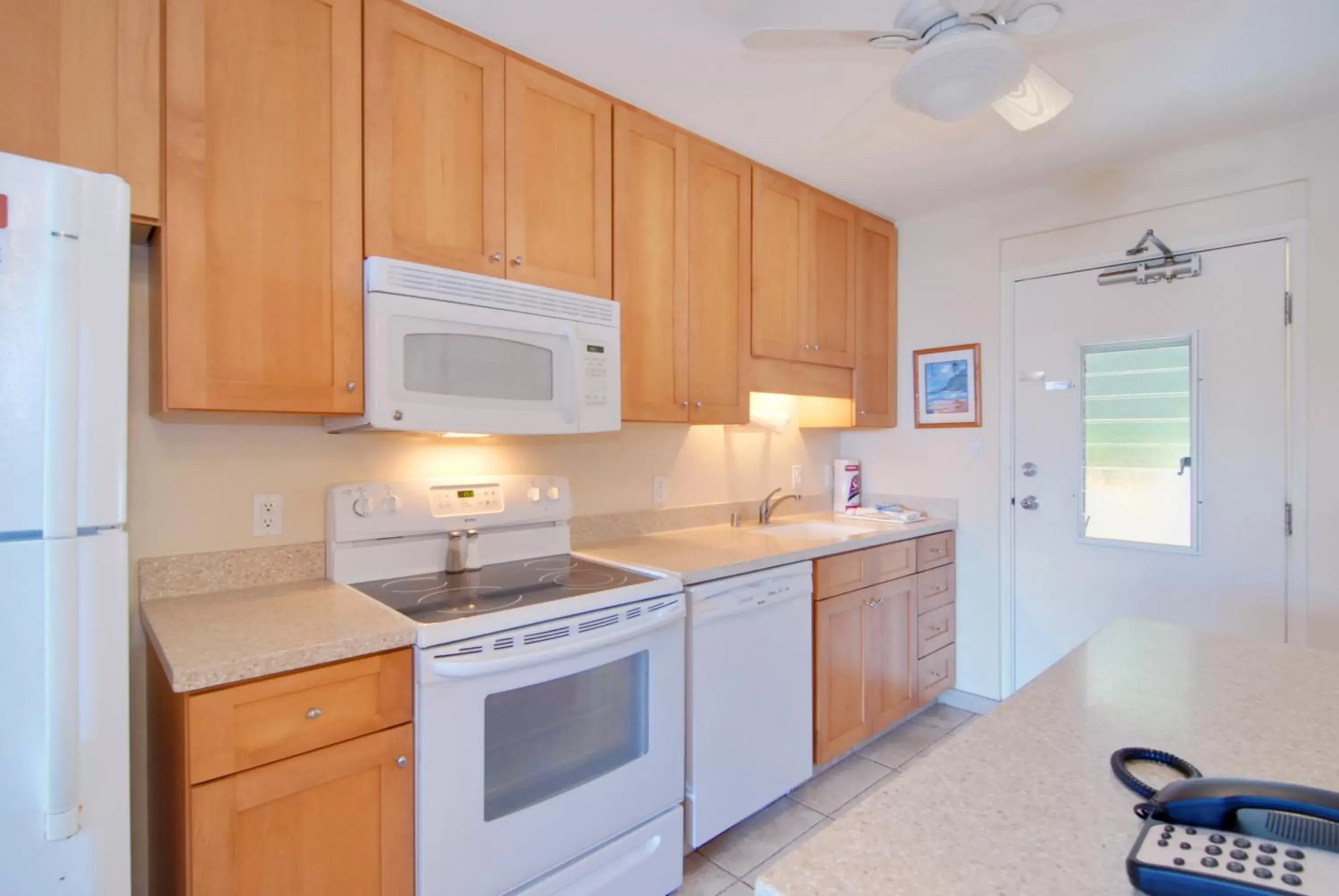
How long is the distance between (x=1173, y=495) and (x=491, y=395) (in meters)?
2.62

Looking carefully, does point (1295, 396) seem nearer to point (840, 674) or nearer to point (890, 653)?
point (890, 653)

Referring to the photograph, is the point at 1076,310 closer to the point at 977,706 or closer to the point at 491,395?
the point at 977,706

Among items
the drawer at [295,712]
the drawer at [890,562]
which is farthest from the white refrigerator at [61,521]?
the drawer at [890,562]

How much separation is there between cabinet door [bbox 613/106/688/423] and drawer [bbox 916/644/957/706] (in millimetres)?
1703

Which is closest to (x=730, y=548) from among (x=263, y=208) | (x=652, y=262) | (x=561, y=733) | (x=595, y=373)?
(x=595, y=373)

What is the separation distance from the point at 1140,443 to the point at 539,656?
254 cm

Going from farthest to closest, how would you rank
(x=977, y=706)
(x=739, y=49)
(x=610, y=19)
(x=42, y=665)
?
(x=977, y=706) < (x=739, y=49) < (x=610, y=19) < (x=42, y=665)

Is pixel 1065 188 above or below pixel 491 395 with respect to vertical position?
above

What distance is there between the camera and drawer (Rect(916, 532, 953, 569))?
116 inches

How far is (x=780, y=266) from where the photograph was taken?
9.05 feet

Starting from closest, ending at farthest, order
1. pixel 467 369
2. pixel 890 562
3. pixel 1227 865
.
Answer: pixel 1227 865 < pixel 467 369 < pixel 890 562

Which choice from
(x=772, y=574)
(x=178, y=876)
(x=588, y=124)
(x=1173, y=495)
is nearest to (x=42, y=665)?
(x=178, y=876)

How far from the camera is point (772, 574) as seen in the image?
7.16 ft

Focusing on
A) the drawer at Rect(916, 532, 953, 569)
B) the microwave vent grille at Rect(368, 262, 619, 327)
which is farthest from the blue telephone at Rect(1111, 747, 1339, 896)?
the drawer at Rect(916, 532, 953, 569)
